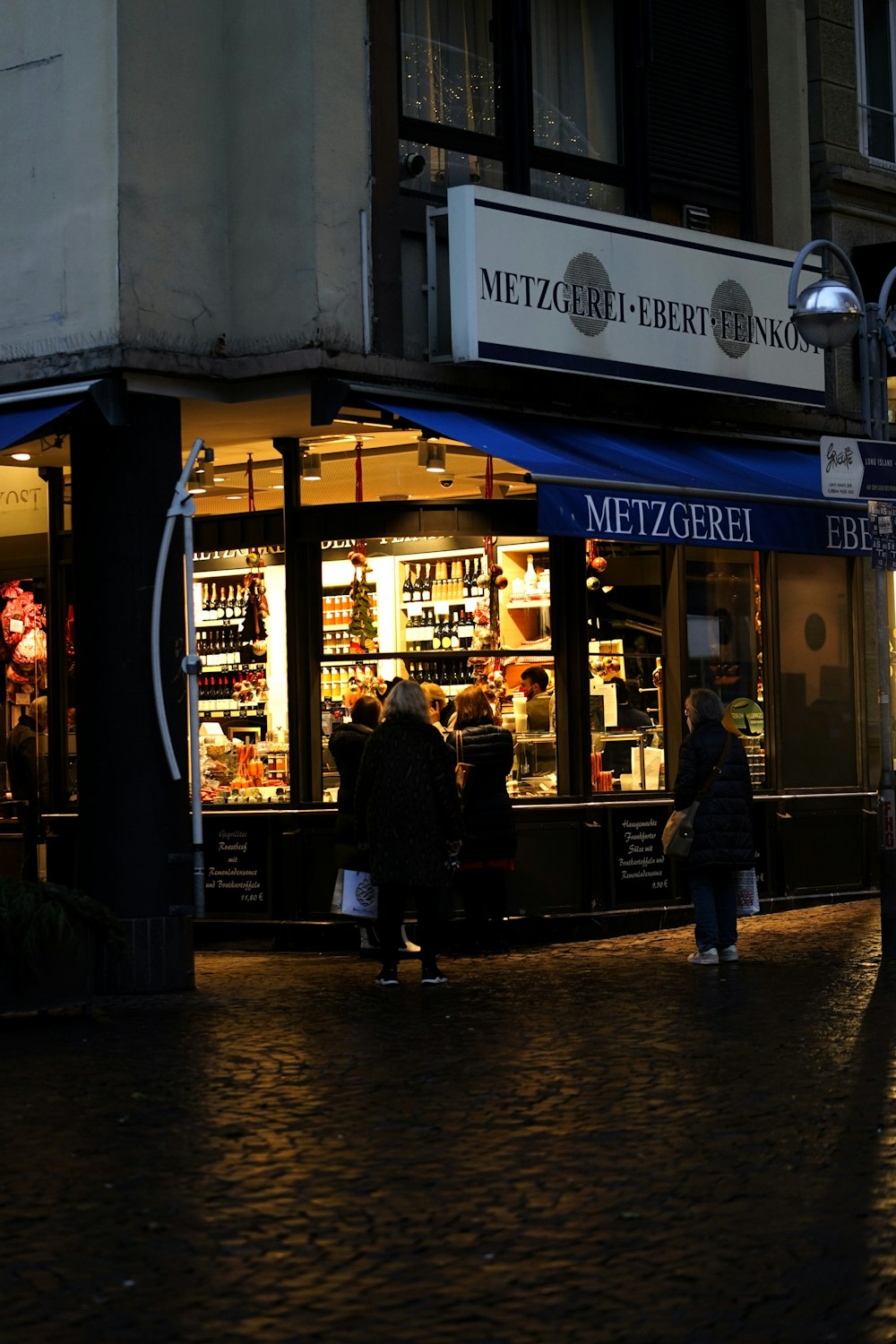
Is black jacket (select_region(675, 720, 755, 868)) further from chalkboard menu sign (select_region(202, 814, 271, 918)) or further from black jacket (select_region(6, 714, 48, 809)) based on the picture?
black jacket (select_region(6, 714, 48, 809))

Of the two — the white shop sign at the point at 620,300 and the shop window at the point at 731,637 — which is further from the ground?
the white shop sign at the point at 620,300

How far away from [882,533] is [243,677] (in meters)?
5.05

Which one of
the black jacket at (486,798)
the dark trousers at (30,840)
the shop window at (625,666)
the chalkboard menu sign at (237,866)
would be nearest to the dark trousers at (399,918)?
the black jacket at (486,798)

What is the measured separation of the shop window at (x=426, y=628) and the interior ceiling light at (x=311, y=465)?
542mm

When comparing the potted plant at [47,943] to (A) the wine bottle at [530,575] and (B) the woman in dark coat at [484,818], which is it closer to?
(B) the woman in dark coat at [484,818]

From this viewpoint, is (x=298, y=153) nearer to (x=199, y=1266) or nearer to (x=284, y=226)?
(x=284, y=226)

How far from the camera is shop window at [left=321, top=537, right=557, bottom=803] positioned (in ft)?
50.6

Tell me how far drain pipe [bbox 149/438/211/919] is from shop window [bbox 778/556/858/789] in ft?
21.2

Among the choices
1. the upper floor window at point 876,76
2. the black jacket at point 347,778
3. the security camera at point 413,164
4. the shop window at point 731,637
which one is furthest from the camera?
the upper floor window at point 876,76

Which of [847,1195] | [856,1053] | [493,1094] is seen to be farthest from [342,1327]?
[856,1053]

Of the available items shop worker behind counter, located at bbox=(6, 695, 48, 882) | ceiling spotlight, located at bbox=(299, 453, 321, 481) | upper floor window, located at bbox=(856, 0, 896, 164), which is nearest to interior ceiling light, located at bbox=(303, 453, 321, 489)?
ceiling spotlight, located at bbox=(299, 453, 321, 481)

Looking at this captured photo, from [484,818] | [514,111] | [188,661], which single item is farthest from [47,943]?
[514,111]

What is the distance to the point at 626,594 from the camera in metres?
16.3

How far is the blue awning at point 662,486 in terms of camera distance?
1359 centimetres
